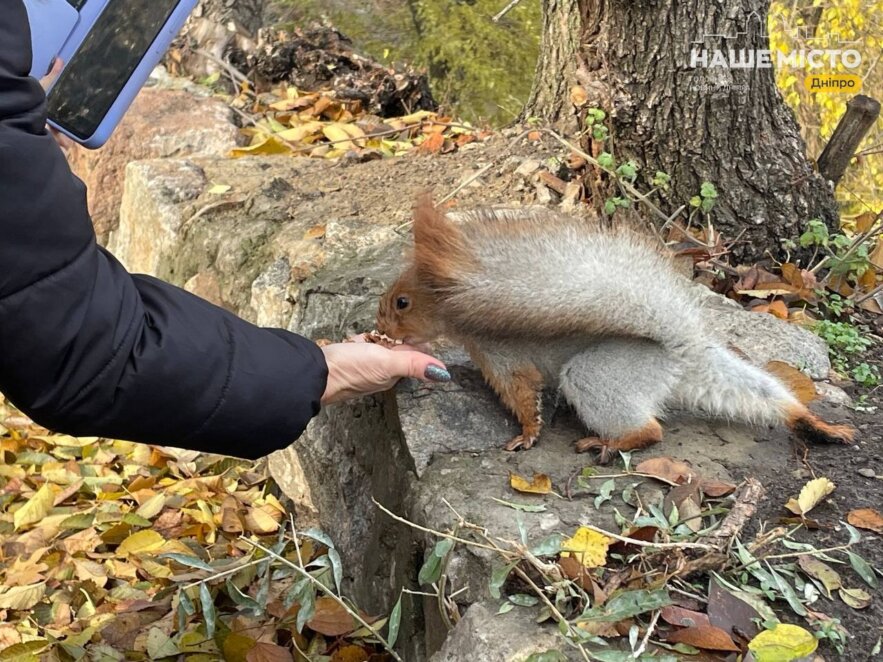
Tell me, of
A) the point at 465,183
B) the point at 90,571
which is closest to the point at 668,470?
the point at 465,183

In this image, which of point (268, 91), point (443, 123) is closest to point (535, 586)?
point (443, 123)

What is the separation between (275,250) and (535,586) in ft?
5.85

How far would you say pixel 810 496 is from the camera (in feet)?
6.00

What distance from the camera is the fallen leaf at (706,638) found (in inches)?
57.6

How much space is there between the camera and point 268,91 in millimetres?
4789

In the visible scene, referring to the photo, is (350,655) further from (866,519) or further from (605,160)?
(605,160)

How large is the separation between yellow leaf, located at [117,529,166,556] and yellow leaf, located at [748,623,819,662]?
1.72 m

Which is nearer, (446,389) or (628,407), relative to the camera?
(628,407)

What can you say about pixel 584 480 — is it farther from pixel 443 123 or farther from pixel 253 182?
pixel 443 123

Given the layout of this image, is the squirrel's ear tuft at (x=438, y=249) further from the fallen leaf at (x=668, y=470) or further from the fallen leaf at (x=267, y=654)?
the fallen leaf at (x=267, y=654)

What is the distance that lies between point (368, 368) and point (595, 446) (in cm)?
54

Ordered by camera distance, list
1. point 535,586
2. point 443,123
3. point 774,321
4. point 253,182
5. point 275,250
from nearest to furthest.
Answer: point 535,586 → point 774,321 → point 275,250 → point 253,182 → point 443,123

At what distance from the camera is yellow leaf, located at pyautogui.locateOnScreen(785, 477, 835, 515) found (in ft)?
5.94

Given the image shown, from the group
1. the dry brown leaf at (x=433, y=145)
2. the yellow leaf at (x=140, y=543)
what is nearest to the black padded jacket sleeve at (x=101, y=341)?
the yellow leaf at (x=140, y=543)
